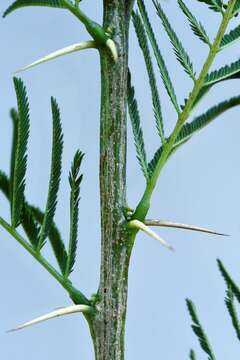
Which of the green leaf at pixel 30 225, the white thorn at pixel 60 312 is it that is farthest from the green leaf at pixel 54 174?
the white thorn at pixel 60 312

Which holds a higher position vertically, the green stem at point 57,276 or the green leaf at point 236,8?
the green leaf at point 236,8

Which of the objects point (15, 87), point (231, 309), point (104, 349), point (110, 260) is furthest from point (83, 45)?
point (231, 309)

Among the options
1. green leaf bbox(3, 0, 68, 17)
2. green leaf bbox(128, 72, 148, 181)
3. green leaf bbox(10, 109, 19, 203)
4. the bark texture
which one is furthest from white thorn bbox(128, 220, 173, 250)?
green leaf bbox(3, 0, 68, 17)

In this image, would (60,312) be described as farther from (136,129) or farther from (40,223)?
(136,129)

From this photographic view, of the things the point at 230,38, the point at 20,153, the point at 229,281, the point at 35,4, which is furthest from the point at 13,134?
the point at 229,281

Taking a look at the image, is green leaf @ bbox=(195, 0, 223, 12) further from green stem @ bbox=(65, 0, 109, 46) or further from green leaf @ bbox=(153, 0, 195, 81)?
green stem @ bbox=(65, 0, 109, 46)

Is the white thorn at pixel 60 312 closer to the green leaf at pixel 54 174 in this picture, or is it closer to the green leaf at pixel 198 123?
the green leaf at pixel 54 174
